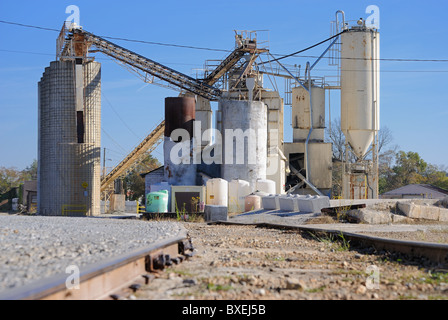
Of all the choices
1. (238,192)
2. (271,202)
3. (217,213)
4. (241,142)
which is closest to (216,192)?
(238,192)

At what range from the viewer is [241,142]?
38.2m

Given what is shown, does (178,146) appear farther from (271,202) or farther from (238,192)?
(271,202)

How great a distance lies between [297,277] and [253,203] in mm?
23223

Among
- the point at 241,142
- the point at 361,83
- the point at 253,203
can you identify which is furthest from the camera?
the point at 361,83

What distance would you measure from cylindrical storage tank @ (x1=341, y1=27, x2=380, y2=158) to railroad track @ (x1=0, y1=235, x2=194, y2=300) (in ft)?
109

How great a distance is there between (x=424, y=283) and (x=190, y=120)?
31.6 m

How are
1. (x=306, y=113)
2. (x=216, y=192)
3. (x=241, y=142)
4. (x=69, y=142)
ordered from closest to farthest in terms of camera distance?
1. (x=216, y=192)
2. (x=241, y=142)
3. (x=69, y=142)
4. (x=306, y=113)

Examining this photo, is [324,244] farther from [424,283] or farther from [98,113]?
[98,113]

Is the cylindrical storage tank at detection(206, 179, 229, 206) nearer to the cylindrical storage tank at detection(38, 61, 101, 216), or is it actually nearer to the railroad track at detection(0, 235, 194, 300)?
the cylindrical storage tank at detection(38, 61, 101, 216)

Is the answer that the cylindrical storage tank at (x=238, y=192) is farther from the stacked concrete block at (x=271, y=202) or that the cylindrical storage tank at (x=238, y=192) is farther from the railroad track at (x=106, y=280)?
the railroad track at (x=106, y=280)

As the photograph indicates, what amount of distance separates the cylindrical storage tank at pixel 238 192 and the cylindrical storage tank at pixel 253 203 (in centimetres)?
271

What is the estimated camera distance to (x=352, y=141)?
41250 millimetres

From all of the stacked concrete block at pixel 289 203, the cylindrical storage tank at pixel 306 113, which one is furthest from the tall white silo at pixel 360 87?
the stacked concrete block at pixel 289 203
